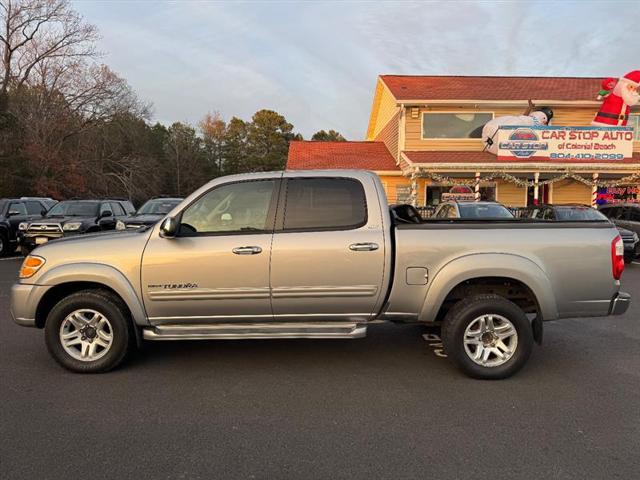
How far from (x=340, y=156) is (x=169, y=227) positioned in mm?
19754

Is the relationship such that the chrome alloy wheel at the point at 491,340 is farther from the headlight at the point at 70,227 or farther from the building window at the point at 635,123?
the building window at the point at 635,123

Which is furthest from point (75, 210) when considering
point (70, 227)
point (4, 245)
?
point (4, 245)

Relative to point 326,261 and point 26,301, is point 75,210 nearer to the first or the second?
point 26,301

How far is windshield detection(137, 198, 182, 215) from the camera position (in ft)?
42.7

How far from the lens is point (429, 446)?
10.4ft

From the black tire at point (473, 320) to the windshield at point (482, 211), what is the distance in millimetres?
7248

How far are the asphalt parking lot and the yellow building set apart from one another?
14522 millimetres

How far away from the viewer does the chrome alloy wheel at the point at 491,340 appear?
14.1 feet

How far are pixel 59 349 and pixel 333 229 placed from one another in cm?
287

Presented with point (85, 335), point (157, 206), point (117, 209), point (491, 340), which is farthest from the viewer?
point (117, 209)

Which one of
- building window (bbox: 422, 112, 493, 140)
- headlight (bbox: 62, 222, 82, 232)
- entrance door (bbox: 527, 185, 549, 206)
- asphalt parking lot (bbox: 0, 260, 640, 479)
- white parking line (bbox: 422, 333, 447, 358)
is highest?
building window (bbox: 422, 112, 493, 140)


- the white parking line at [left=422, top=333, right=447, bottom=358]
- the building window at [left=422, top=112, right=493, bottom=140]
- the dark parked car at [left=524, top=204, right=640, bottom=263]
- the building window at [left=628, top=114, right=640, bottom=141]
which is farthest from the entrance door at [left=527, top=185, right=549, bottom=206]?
the white parking line at [left=422, top=333, right=447, bottom=358]

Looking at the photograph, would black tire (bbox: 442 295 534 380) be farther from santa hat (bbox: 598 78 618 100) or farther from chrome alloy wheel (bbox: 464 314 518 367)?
santa hat (bbox: 598 78 618 100)

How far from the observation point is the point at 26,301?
4410mm
